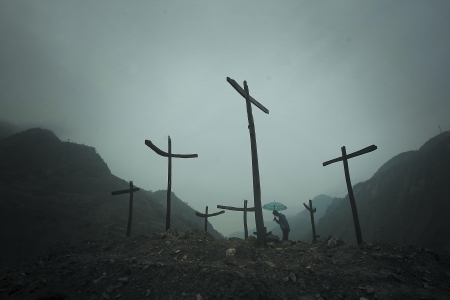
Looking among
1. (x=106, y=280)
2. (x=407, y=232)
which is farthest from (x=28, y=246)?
(x=407, y=232)

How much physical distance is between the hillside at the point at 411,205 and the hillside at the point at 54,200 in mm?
41111

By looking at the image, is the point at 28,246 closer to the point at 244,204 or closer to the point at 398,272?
the point at 244,204

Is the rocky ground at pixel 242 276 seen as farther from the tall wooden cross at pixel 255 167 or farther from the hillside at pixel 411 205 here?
the hillside at pixel 411 205

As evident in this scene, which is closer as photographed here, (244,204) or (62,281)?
(62,281)

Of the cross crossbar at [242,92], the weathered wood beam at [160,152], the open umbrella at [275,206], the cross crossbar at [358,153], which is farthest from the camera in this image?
the open umbrella at [275,206]

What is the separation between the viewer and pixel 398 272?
4898mm

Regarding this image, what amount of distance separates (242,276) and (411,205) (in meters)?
51.1

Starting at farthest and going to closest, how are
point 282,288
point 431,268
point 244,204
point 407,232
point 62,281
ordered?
point 407,232 → point 244,204 → point 431,268 → point 62,281 → point 282,288

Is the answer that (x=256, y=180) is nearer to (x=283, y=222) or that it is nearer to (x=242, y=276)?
(x=242, y=276)

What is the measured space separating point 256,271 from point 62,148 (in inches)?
2340

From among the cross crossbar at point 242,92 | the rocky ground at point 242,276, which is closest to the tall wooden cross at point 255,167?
the cross crossbar at point 242,92

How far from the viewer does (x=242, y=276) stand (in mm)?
4457

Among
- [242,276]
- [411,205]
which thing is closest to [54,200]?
[242,276]

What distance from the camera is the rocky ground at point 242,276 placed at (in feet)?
13.8
